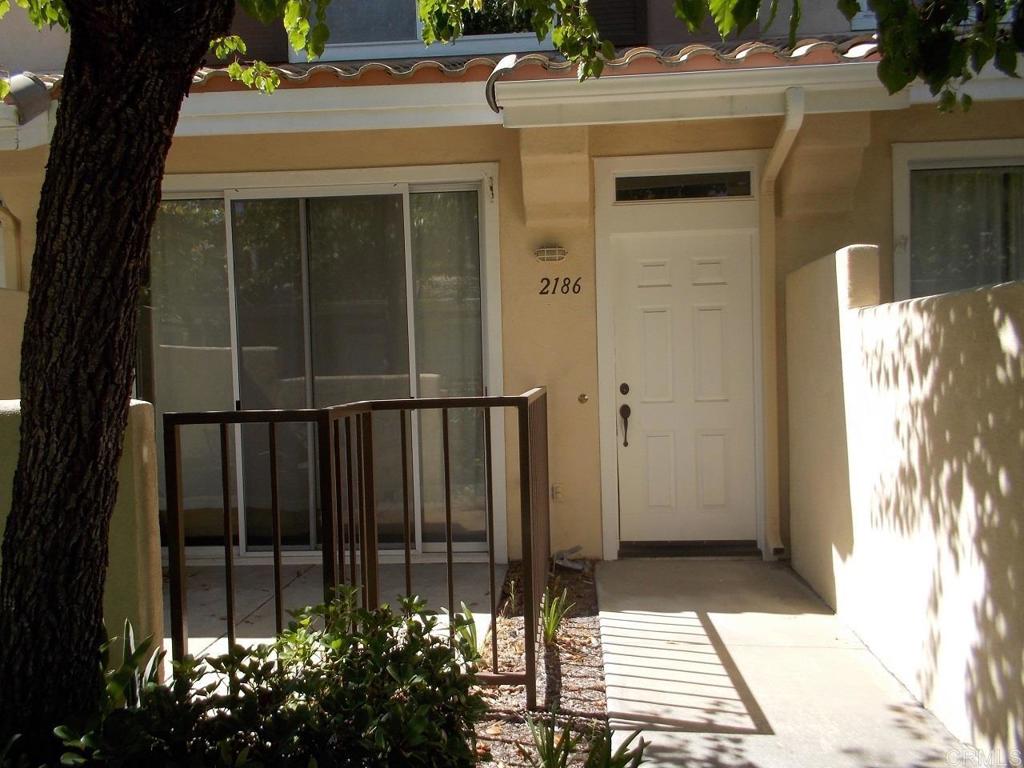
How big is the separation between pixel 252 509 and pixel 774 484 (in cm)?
375

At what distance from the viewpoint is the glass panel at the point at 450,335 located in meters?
6.03

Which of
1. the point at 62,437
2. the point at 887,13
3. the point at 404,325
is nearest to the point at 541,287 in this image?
the point at 404,325

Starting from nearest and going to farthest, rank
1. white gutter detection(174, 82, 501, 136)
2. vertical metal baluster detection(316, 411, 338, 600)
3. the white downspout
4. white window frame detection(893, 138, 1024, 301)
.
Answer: vertical metal baluster detection(316, 411, 338, 600) < white gutter detection(174, 82, 501, 136) < white window frame detection(893, 138, 1024, 301) < the white downspout

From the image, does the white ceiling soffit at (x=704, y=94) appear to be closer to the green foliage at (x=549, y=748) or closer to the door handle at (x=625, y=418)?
the door handle at (x=625, y=418)

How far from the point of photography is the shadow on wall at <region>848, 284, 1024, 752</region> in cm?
267

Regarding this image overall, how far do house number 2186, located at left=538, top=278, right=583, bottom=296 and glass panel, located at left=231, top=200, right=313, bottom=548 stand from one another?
1.77 meters

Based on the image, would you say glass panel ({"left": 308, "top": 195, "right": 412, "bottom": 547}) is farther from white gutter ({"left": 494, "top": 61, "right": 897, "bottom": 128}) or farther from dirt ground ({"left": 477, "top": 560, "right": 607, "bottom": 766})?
dirt ground ({"left": 477, "top": 560, "right": 607, "bottom": 766})

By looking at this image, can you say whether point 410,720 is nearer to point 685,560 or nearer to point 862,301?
point 862,301

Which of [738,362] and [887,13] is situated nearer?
[887,13]

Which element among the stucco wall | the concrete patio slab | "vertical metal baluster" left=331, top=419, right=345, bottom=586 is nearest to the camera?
"vertical metal baluster" left=331, top=419, right=345, bottom=586

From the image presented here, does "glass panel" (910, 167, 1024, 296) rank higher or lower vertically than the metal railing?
higher

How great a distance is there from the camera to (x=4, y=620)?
237 cm

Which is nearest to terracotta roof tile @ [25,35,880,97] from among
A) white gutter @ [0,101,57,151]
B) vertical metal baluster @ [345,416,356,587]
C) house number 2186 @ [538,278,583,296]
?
white gutter @ [0,101,57,151]

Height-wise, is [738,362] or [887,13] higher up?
[887,13]
